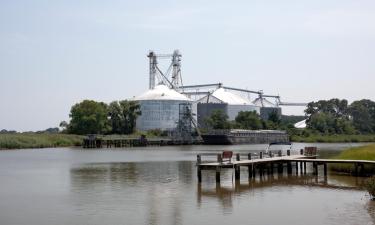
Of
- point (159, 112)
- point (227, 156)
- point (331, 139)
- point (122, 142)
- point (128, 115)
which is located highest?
point (159, 112)

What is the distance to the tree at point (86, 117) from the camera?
138 m

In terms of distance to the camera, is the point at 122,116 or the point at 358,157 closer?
the point at 358,157

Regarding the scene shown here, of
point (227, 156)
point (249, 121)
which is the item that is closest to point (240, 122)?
point (249, 121)

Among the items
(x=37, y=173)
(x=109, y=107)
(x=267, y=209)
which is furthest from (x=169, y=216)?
(x=109, y=107)

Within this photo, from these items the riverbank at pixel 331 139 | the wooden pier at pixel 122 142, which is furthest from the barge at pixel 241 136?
the wooden pier at pixel 122 142

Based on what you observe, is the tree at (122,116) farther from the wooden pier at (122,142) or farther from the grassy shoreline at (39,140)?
the wooden pier at (122,142)

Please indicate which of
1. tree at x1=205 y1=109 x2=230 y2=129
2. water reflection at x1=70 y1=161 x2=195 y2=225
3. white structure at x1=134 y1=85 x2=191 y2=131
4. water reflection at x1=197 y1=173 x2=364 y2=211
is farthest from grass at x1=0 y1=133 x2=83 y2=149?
water reflection at x1=197 y1=173 x2=364 y2=211

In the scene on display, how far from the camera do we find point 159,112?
6486 inches

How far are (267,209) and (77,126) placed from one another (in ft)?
376

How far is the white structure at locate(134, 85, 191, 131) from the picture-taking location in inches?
6481

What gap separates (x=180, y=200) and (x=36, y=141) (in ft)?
296

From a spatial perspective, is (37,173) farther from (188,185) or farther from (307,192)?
(307,192)

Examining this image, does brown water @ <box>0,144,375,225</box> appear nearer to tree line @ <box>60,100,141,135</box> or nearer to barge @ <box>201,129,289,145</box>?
tree line @ <box>60,100,141,135</box>

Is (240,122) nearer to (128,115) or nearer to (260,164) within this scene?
(128,115)
